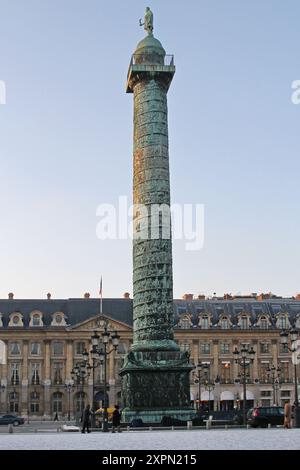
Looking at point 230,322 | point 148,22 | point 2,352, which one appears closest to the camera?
point 148,22

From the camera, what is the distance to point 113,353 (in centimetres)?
6794

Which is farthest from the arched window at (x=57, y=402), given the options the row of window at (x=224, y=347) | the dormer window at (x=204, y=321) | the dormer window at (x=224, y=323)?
the dormer window at (x=224, y=323)

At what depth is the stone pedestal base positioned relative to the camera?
30.2 meters

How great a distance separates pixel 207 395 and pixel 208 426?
4007 cm

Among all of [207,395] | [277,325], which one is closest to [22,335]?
[207,395]

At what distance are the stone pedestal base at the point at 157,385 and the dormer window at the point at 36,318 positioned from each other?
123 feet

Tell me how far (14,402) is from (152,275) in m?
37.9

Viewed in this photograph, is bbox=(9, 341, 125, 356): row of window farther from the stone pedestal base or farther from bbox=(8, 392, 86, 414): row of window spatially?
the stone pedestal base

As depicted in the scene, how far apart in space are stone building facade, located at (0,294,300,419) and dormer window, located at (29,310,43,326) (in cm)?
8

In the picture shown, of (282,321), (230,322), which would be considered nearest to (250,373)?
(230,322)

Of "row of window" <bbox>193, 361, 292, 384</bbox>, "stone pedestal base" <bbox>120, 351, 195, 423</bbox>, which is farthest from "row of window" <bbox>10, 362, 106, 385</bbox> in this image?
"stone pedestal base" <bbox>120, 351, 195, 423</bbox>

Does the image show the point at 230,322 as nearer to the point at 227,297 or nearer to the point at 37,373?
the point at 227,297
